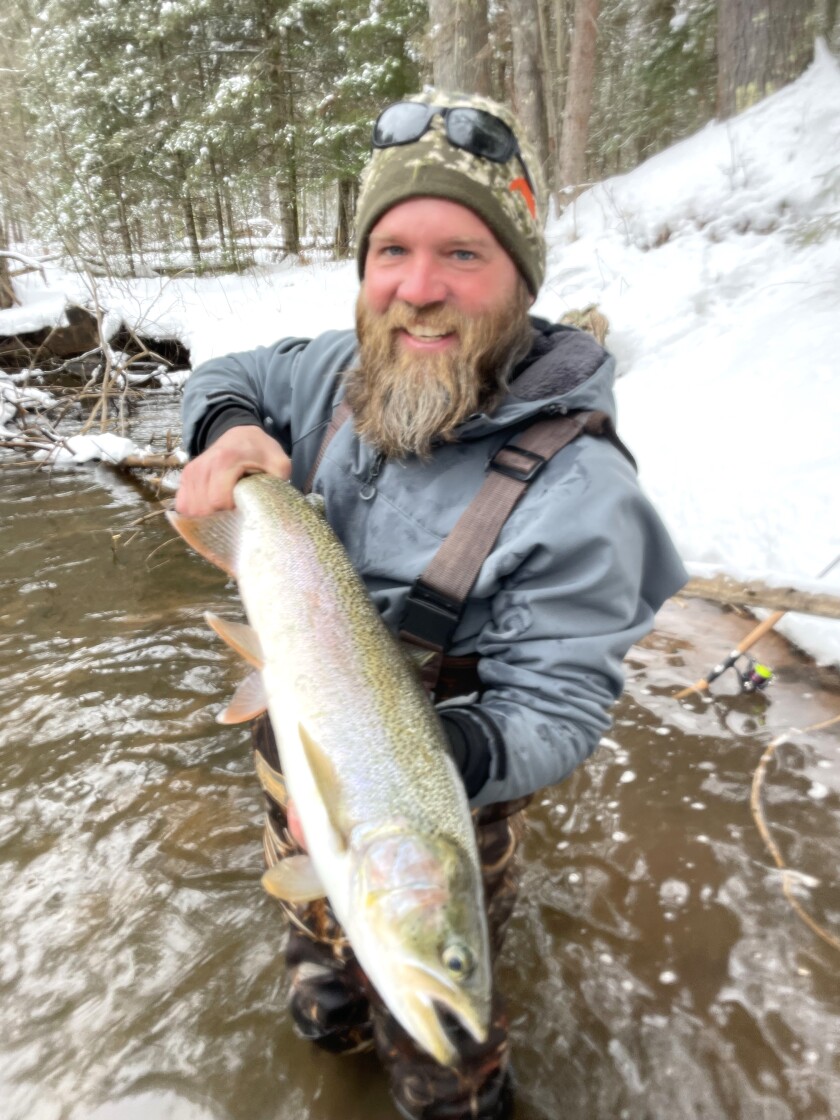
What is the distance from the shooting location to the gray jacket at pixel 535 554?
4.98 feet

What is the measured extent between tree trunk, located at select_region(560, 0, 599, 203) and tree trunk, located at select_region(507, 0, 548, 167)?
19.8 inches

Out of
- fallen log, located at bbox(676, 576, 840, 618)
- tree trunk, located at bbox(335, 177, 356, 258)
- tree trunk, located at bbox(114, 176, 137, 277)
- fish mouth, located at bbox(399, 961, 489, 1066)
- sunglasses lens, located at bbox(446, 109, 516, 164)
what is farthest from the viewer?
tree trunk, located at bbox(114, 176, 137, 277)

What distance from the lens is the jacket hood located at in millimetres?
1744

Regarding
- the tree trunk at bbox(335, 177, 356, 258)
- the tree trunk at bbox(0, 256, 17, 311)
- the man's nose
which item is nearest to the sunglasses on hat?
the man's nose

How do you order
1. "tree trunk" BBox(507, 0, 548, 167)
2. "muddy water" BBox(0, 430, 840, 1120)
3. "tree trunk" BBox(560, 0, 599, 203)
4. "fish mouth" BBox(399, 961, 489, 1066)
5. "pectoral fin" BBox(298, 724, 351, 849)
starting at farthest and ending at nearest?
"tree trunk" BBox(507, 0, 548, 167) < "tree trunk" BBox(560, 0, 599, 203) < "muddy water" BBox(0, 430, 840, 1120) < "pectoral fin" BBox(298, 724, 351, 849) < "fish mouth" BBox(399, 961, 489, 1066)

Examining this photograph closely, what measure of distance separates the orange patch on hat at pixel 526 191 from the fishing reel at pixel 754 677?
245 cm

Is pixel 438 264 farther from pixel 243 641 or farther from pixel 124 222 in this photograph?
pixel 124 222

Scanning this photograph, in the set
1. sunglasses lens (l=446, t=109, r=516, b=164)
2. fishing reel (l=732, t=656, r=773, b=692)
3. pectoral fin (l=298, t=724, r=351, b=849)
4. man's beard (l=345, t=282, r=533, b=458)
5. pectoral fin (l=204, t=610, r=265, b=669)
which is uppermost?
sunglasses lens (l=446, t=109, r=516, b=164)

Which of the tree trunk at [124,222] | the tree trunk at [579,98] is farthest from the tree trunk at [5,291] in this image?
the tree trunk at [579,98]

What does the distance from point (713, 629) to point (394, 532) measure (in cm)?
309

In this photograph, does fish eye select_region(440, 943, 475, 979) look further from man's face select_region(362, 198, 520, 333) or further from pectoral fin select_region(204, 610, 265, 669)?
man's face select_region(362, 198, 520, 333)

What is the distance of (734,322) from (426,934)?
23.0 feet

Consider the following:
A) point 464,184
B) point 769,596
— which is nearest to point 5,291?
point 464,184

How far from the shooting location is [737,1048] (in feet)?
6.95
